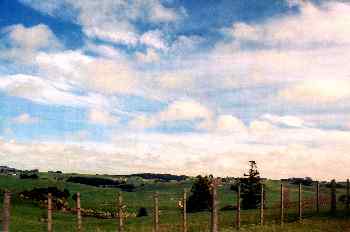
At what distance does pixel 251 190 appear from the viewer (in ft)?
306

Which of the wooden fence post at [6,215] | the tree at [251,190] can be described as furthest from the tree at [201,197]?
the wooden fence post at [6,215]

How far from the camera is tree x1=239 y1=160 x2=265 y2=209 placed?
93.3 metres

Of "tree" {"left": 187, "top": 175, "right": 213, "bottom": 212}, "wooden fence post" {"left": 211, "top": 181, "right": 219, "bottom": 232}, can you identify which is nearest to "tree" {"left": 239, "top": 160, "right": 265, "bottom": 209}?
"tree" {"left": 187, "top": 175, "right": 213, "bottom": 212}

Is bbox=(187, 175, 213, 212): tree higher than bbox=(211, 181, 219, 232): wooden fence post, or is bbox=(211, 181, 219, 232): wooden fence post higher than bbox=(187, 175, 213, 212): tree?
bbox=(211, 181, 219, 232): wooden fence post

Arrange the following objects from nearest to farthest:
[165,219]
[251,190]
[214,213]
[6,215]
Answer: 1. [6,215]
2. [214,213]
3. [165,219]
4. [251,190]

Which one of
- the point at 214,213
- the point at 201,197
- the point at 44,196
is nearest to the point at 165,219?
the point at 214,213

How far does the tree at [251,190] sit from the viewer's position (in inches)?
3674

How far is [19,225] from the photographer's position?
172 feet

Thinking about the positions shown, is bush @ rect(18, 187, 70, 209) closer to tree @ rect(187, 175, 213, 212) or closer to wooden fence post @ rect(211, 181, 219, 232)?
tree @ rect(187, 175, 213, 212)

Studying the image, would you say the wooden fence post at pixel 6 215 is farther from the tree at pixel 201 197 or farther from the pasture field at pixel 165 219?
the tree at pixel 201 197

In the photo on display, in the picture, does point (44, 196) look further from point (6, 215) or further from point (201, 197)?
point (6, 215)

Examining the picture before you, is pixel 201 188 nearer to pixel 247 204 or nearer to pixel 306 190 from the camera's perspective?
pixel 247 204

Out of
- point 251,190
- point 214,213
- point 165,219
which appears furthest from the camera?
point 251,190

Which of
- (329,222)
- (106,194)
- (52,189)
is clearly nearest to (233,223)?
(329,222)
